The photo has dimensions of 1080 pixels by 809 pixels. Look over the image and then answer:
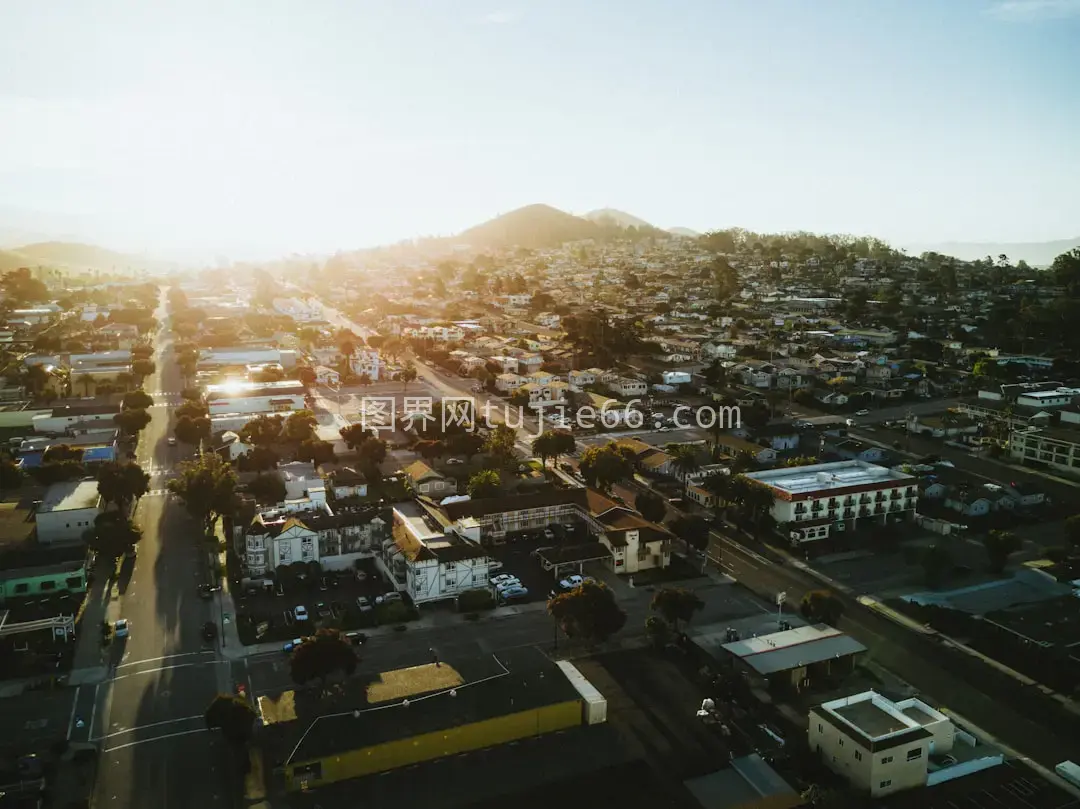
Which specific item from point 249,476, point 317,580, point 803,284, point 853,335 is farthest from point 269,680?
point 803,284

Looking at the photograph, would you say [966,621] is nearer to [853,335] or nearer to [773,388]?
[773,388]

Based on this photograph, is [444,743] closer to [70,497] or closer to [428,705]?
[428,705]

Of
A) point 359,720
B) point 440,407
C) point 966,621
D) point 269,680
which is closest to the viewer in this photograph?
point 359,720

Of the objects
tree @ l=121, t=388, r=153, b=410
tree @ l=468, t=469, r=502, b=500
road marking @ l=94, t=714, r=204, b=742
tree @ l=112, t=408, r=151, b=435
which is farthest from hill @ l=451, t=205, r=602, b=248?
road marking @ l=94, t=714, r=204, b=742

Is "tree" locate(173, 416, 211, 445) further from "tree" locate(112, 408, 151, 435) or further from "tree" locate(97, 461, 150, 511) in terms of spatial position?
"tree" locate(97, 461, 150, 511)

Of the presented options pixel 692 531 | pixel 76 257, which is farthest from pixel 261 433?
pixel 76 257

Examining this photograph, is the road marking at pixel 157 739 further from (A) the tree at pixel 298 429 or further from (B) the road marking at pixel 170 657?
(A) the tree at pixel 298 429
